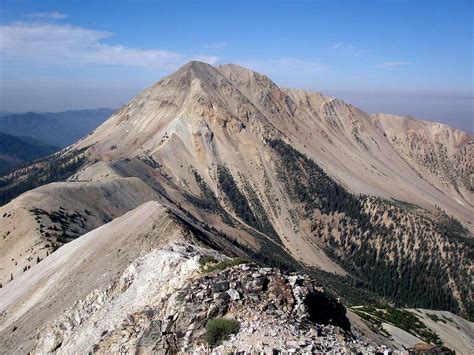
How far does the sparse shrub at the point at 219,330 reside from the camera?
23.5 m

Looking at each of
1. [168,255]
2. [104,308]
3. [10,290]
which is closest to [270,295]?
[168,255]

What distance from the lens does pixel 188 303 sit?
26812mm

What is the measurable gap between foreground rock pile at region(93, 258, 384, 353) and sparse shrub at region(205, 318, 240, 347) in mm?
374

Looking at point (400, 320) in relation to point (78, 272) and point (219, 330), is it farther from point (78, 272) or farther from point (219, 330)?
point (219, 330)

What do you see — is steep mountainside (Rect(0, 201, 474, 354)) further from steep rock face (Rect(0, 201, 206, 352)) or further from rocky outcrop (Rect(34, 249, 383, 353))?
steep rock face (Rect(0, 201, 206, 352))

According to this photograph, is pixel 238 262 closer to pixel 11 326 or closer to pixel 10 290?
pixel 11 326

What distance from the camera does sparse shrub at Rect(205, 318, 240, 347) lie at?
77.0 feet

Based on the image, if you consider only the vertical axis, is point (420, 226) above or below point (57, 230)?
Result: below

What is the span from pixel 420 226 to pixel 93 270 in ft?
538

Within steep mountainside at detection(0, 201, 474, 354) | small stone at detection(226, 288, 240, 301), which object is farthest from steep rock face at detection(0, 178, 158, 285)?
small stone at detection(226, 288, 240, 301)

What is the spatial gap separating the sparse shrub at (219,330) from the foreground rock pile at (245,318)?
374mm

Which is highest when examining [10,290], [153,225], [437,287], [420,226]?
[153,225]

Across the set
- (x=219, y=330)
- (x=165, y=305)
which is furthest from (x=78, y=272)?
(x=219, y=330)

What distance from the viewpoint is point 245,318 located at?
24.9 meters
